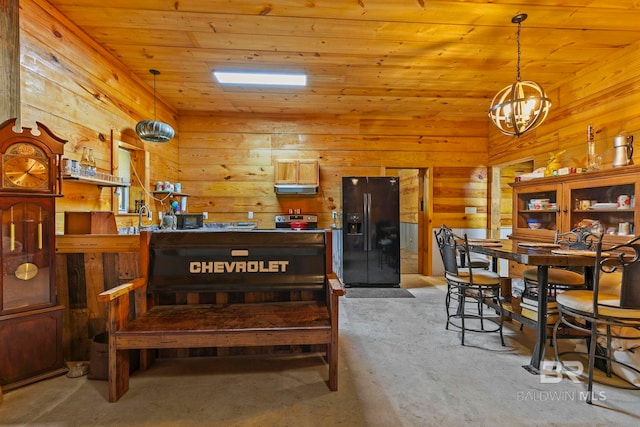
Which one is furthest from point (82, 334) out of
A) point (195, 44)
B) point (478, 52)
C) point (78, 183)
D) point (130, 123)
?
point (478, 52)

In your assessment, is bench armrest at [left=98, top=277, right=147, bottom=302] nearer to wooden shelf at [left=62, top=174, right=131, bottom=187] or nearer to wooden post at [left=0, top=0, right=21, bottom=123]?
wooden shelf at [left=62, top=174, right=131, bottom=187]

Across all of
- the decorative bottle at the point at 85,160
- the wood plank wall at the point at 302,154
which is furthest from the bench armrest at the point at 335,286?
the wood plank wall at the point at 302,154

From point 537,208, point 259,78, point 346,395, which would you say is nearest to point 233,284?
point 346,395

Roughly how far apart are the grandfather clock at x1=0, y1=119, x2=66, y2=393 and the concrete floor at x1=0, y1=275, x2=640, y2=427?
18 cm

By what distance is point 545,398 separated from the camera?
1.90 meters

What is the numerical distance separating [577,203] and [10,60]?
5059 mm

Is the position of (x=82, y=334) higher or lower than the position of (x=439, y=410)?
higher

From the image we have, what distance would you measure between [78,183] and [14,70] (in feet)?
3.17

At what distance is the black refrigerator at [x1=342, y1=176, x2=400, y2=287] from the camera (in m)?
4.79

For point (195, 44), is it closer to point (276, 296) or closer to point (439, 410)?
point (276, 296)

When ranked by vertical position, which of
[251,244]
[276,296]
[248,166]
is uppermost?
[248,166]

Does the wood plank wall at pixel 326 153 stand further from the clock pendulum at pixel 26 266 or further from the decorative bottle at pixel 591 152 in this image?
the clock pendulum at pixel 26 266

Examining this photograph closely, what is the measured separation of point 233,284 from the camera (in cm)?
228

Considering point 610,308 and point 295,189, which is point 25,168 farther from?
point 610,308
